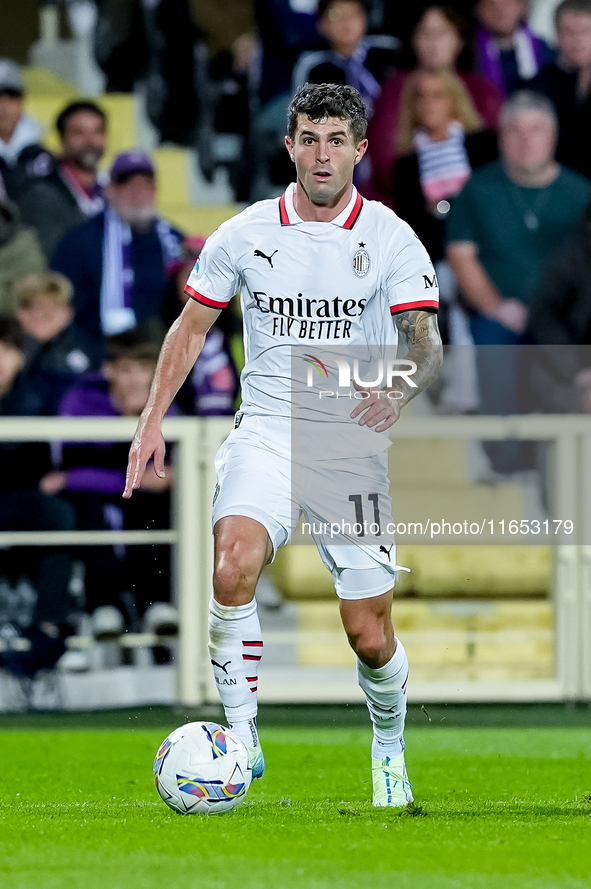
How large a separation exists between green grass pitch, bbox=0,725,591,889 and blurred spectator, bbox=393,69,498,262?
148 inches

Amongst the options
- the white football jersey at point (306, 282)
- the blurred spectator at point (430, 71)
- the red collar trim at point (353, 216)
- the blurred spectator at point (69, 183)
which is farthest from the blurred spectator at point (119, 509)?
the red collar trim at point (353, 216)

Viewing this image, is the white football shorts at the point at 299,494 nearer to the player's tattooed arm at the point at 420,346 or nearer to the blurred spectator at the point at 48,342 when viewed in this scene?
the player's tattooed arm at the point at 420,346

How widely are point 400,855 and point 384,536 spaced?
1385 millimetres

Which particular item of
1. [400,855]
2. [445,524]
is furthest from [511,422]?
[400,855]

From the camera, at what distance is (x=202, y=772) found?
3.92 meters

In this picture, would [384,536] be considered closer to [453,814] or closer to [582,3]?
[453,814]

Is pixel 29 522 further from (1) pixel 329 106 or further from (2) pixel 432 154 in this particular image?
(1) pixel 329 106

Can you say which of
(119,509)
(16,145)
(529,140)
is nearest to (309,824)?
(119,509)

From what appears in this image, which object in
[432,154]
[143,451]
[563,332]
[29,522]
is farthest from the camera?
[432,154]

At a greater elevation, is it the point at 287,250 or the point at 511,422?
the point at 287,250

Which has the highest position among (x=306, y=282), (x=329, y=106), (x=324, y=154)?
(x=329, y=106)

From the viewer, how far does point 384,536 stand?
451 cm

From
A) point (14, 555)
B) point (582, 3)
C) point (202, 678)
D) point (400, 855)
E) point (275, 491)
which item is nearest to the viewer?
point (400, 855)

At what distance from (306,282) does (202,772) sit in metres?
1.60
